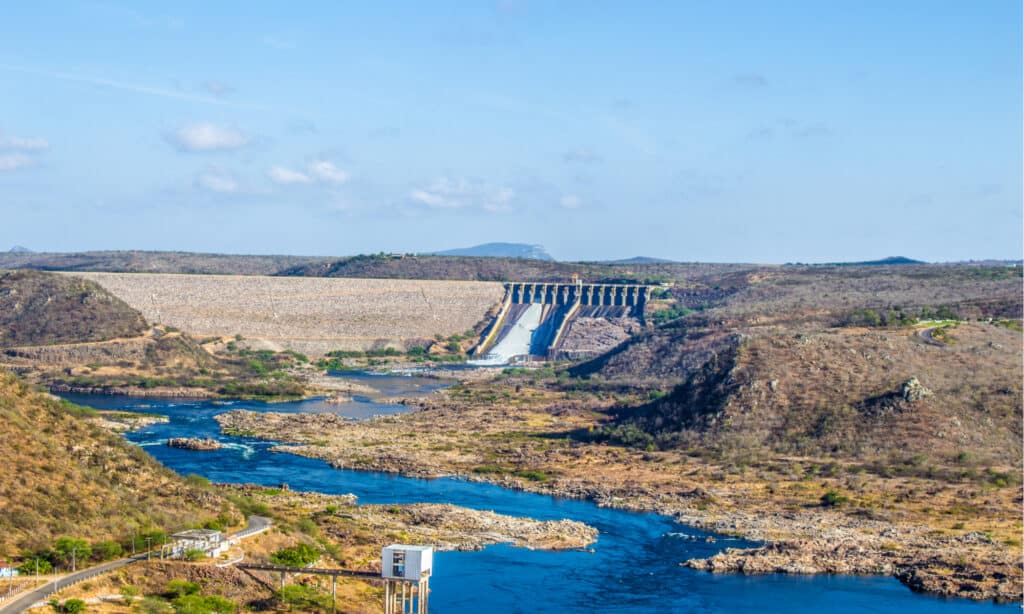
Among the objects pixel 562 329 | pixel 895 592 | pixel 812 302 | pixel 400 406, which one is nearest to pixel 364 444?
pixel 400 406

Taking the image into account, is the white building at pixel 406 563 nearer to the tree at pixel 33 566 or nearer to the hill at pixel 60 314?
the tree at pixel 33 566

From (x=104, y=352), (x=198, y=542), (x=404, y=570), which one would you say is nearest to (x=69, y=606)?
(x=198, y=542)

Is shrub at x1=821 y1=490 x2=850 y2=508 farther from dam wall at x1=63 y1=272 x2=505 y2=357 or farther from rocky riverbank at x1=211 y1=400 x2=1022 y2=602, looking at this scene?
dam wall at x1=63 y1=272 x2=505 y2=357

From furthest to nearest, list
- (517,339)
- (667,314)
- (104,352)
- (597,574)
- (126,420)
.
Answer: (667,314)
(517,339)
(104,352)
(126,420)
(597,574)

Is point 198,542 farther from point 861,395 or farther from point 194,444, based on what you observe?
point 861,395

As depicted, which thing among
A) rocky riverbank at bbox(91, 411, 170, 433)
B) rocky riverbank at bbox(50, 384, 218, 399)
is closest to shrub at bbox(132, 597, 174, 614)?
rocky riverbank at bbox(91, 411, 170, 433)

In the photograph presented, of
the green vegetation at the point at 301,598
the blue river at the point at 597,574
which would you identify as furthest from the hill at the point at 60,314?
the green vegetation at the point at 301,598
